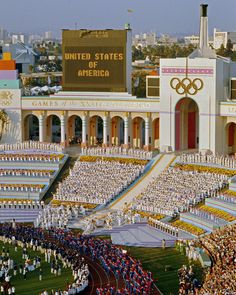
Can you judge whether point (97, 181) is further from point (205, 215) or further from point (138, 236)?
point (205, 215)

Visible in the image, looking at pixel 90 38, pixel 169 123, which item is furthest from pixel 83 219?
pixel 90 38

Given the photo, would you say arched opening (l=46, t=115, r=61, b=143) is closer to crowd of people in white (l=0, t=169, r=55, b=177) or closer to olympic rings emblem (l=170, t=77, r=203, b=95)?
crowd of people in white (l=0, t=169, r=55, b=177)

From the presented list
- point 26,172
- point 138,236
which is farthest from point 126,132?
point 138,236

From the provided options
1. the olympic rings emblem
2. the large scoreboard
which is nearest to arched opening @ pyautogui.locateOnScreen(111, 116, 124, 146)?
the large scoreboard

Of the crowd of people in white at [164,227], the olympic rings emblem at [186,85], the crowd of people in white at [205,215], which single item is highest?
the olympic rings emblem at [186,85]

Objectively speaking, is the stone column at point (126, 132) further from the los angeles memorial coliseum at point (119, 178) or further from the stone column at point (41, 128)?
the stone column at point (41, 128)

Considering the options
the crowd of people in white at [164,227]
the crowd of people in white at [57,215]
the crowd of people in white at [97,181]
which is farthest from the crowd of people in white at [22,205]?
the crowd of people in white at [164,227]
